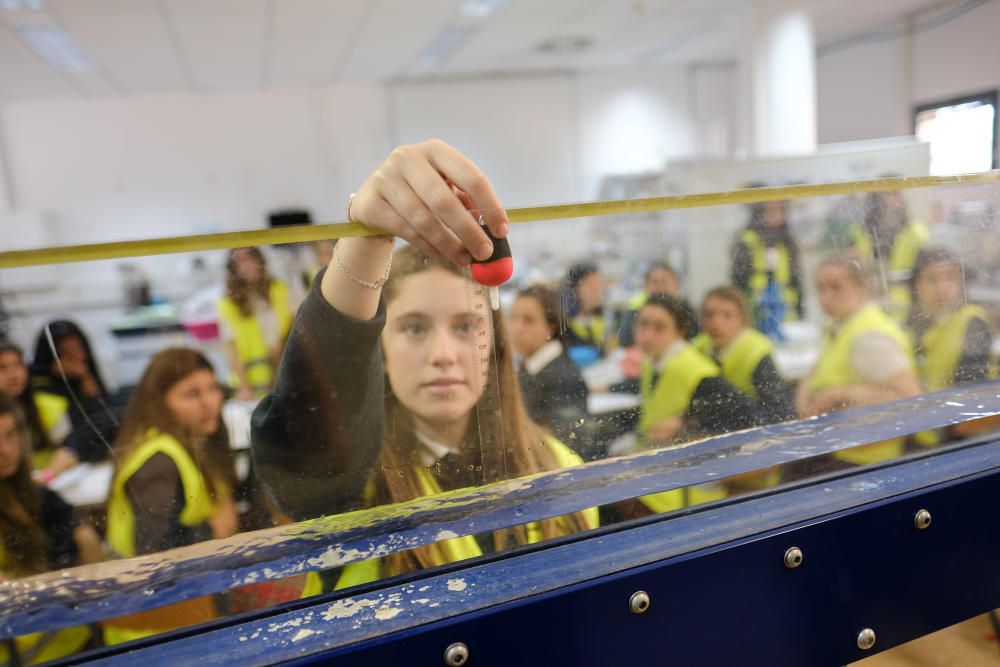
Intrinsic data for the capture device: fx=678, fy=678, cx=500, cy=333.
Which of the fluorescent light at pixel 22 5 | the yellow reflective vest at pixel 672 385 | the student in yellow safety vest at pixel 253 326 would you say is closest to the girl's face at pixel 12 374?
the student in yellow safety vest at pixel 253 326

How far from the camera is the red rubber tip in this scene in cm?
47

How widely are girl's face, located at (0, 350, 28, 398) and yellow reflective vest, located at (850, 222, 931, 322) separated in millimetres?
676

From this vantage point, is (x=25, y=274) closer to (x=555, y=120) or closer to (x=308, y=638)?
(x=308, y=638)

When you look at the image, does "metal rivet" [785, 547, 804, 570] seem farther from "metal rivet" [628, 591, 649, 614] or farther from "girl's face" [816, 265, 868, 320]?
"girl's face" [816, 265, 868, 320]

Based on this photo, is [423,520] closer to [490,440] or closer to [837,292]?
[490,440]

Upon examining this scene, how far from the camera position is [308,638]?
0.39m

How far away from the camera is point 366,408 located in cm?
49

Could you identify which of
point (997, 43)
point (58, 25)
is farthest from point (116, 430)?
point (997, 43)

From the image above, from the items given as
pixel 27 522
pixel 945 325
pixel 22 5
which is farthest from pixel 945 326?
pixel 22 5

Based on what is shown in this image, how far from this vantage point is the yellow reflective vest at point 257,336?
0.48 meters

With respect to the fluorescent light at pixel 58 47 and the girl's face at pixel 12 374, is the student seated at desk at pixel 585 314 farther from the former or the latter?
the fluorescent light at pixel 58 47

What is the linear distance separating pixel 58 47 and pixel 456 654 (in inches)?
213

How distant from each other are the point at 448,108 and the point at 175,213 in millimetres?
2817

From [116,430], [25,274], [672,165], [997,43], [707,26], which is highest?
[707,26]
